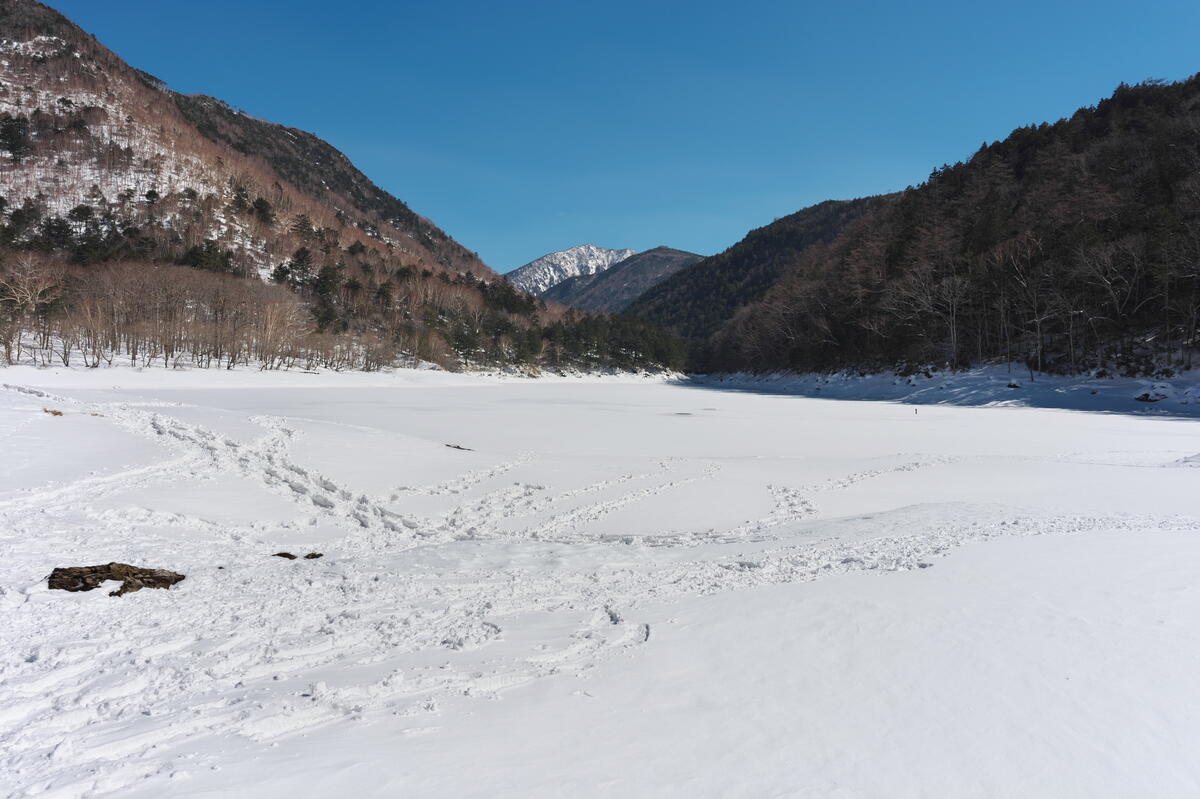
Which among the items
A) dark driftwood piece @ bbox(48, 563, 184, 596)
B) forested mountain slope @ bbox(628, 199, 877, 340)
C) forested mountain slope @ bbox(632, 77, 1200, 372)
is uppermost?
forested mountain slope @ bbox(628, 199, 877, 340)

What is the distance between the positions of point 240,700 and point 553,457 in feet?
36.8

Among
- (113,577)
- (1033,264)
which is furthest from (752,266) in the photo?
(113,577)

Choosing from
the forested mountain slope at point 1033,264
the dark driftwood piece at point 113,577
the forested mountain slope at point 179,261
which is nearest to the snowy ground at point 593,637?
the dark driftwood piece at point 113,577

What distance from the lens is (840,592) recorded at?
5.45m

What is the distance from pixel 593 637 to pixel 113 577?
5.24 metres

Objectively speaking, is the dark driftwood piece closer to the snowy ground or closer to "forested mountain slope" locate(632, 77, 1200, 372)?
the snowy ground

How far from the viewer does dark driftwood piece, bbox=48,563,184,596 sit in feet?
17.9

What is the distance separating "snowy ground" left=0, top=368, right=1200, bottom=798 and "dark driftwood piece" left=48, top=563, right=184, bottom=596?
210 millimetres

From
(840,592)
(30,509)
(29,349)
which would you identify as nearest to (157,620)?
(30,509)

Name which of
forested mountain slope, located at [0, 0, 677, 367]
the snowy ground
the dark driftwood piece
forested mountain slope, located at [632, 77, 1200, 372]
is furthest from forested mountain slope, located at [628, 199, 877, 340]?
the dark driftwood piece

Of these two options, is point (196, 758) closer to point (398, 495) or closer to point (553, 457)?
point (398, 495)

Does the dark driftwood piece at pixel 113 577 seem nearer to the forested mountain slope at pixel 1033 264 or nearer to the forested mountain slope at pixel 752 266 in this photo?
the forested mountain slope at pixel 1033 264

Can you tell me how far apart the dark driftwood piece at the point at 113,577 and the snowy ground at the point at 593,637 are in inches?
8.3

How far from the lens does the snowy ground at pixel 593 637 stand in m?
2.78
